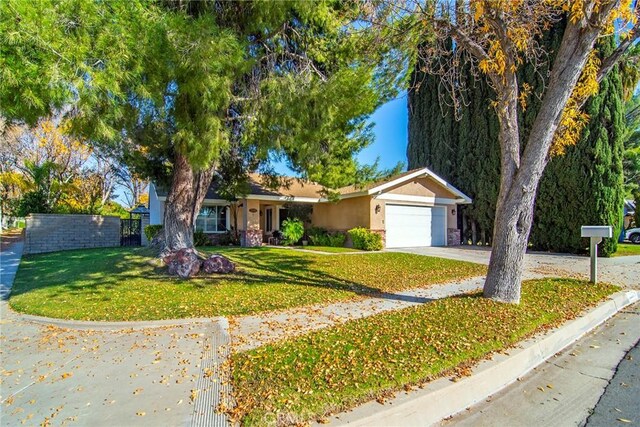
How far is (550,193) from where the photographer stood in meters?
16.1

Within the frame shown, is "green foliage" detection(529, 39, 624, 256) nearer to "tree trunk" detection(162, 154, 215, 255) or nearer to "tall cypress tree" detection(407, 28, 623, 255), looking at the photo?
"tall cypress tree" detection(407, 28, 623, 255)

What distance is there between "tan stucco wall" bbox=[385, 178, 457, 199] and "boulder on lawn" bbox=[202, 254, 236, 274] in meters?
9.72

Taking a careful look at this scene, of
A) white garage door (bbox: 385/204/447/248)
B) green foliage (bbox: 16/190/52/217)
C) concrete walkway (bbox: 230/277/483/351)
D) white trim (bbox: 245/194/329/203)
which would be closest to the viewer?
concrete walkway (bbox: 230/277/483/351)

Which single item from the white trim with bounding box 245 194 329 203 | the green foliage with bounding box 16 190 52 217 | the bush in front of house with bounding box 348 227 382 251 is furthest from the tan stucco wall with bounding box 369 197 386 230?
the green foliage with bounding box 16 190 52 217

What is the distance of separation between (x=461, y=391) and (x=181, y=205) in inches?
347

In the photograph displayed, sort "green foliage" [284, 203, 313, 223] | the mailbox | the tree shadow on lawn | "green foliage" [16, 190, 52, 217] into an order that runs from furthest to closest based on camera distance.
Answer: "green foliage" [284, 203, 313, 223], "green foliage" [16, 190, 52, 217], the tree shadow on lawn, the mailbox

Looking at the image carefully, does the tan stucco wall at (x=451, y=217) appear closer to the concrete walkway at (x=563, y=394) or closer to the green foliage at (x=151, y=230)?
the concrete walkway at (x=563, y=394)

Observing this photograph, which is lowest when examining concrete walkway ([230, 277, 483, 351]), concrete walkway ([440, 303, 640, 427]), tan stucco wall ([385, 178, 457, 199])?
concrete walkway ([440, 303, 640, 427])

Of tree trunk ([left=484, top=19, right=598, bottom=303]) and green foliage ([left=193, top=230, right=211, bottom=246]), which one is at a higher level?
tree trunk ([left=484, top=19, right=598, bottom=303])

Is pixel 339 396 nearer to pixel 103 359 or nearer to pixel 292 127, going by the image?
pixel 103 359

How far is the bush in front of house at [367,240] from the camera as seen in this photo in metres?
16.0

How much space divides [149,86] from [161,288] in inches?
176

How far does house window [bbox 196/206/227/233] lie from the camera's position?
19578 mm

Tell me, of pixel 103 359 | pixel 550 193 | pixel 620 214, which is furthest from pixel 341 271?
pixel 620 214
